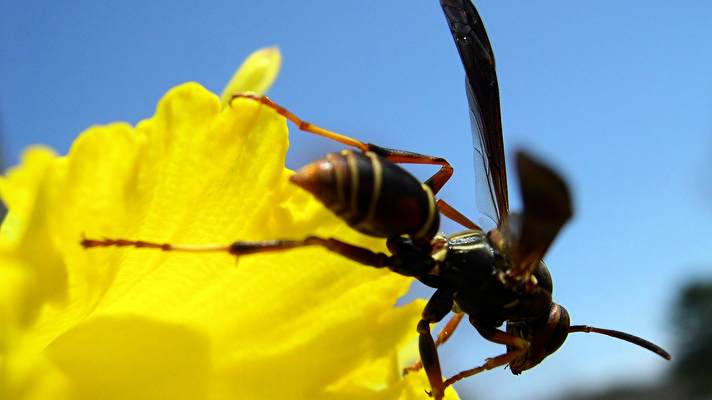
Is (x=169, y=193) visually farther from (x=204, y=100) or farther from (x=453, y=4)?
(x=453, y=4)

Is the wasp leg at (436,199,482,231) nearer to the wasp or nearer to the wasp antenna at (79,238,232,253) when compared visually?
the wasp

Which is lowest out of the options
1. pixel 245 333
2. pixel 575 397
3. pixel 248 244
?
pixel 575 397

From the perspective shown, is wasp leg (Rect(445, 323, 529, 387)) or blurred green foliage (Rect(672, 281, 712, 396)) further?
blurred green foliage (Rect(672, 281, 712, 396))

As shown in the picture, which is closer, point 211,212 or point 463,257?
point 211,212

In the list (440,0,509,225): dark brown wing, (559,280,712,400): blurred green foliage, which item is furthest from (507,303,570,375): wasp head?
(559,280,712,400): blurred green foliage

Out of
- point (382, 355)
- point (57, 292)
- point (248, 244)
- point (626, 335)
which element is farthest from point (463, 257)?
point (57, 292)

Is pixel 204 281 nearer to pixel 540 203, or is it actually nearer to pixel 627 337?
pixel 540 203

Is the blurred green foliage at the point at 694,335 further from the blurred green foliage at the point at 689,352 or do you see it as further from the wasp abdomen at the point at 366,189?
the wasp abdomen at the point at 366,189
